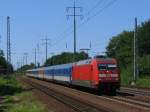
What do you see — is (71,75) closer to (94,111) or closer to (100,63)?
(100,63)

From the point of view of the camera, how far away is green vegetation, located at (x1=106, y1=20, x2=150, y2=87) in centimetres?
7169

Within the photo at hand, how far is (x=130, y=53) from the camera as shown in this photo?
110 meters

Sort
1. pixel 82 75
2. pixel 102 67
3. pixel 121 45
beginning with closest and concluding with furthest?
1. pixel 102 67
2. pixel 82 75
3. pixel 121 45

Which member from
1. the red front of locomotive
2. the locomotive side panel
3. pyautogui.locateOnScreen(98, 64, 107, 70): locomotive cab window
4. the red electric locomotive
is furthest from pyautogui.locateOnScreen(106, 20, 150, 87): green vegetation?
pyautogui.locateOnScreen(98, 64, 107, 70): locomotive cab window

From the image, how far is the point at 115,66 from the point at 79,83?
28.1 ft

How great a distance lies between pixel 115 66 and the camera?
40062 mm

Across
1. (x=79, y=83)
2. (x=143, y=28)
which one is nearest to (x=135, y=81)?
(x=79, y=83)

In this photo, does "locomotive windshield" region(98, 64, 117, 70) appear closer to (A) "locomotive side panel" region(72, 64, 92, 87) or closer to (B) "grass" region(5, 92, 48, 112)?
(A) "locomotive side panel" region(72, 64, 92, 87)

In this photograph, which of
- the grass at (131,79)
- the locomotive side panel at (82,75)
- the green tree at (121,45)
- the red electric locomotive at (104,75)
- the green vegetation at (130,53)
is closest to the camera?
the red electric locomotive at (104,75)

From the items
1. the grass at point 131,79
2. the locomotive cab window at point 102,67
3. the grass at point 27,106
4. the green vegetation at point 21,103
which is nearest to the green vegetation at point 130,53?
the grass at point 131,79

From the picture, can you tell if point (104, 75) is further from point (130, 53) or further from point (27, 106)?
point (130, 53)

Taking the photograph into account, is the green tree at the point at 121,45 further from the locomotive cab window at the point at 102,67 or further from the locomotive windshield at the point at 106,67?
the locomotive cab window at the point at 102,67

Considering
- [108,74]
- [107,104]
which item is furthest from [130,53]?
[107,104]

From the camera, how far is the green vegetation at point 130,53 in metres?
71.7
